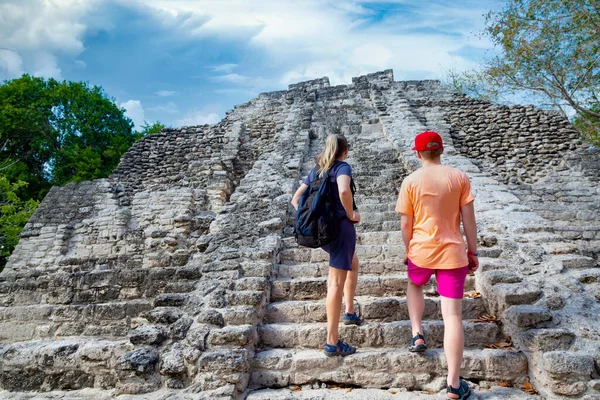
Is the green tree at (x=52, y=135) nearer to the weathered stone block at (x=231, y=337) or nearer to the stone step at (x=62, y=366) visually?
the stone step at (x=62, y=366)

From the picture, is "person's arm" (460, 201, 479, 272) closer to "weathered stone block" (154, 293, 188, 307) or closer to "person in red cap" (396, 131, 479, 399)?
"person in red cap" (396, 131, 479, 399)

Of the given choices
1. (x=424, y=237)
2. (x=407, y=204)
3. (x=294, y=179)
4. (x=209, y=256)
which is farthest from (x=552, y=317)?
(x=294, y=179)

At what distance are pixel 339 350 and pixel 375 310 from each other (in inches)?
19.6

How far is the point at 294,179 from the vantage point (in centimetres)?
494

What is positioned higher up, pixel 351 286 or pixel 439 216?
pixel 439 216

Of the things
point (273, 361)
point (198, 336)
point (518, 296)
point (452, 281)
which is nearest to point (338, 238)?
point (452, 281)

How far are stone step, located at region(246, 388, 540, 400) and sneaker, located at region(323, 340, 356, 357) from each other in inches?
7.7

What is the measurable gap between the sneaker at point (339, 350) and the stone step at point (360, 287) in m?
0.57

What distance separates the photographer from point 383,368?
232 centimetres

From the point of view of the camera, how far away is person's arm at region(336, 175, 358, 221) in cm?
231

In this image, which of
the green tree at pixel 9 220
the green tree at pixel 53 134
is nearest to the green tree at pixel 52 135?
the green tree at pixel 53 134

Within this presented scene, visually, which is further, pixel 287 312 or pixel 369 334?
pixel 287 312

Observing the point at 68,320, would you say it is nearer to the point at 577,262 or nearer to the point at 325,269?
the point at 325,269

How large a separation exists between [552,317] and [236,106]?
33.0ft
